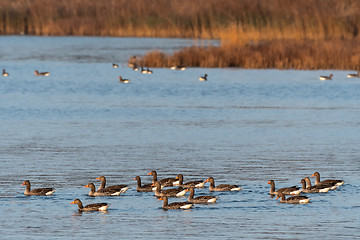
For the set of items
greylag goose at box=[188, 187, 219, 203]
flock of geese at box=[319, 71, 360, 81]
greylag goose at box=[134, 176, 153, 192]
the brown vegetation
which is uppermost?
the brown vegetation

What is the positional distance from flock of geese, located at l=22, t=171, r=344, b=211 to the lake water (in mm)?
152

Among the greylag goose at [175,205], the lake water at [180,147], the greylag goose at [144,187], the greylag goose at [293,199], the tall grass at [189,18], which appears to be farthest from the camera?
the tall grass at [189,18]

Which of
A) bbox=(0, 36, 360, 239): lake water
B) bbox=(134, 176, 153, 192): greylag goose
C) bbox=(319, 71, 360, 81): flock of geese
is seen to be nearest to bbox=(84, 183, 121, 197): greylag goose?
bbox=(0, 36, 360, 239): lake water

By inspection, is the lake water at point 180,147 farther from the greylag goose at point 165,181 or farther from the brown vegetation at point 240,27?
the brown vegetation at point 240,27

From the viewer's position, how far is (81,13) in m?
68.0

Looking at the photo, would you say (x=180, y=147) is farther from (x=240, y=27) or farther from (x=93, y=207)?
(x=240, y=27)

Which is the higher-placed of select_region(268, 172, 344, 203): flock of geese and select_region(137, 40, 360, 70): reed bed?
select_region(137, 40, 360, 70): reed bed

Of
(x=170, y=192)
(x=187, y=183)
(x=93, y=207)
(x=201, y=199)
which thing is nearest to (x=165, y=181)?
(x=187, y=183)

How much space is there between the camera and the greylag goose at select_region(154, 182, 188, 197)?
17500 millimetres

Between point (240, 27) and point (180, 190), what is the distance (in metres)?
31.7

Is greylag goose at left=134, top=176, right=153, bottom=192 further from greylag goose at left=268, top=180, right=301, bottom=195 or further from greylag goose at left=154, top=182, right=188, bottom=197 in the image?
greylag goose at left=268, top=180, right=301, bottom=195

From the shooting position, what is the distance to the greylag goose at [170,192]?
1750 centimetres

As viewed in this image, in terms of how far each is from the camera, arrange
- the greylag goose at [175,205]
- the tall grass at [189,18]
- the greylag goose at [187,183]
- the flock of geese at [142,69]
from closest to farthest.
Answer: the greylag goose at [175,205], the greylag goose at [187,183], the flock of geese at [142,69], the tall grass at [189,18]

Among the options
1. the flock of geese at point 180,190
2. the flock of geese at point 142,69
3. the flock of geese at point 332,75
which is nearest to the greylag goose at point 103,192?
the flock of geese at point 180,190
